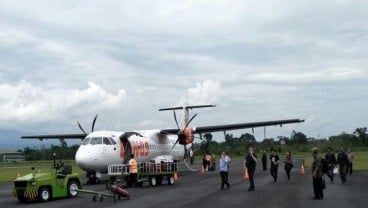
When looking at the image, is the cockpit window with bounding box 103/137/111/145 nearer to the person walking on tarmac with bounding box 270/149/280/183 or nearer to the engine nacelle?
the engine nacelle

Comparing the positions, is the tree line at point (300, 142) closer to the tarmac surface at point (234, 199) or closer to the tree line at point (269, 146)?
the tree line at point (269, 146)

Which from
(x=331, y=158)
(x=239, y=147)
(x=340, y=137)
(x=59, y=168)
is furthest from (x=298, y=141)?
(x=59, y=168)

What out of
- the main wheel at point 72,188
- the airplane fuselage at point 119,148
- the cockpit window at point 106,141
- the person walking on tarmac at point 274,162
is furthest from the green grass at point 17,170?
the person walking on tarmac at point 274,162

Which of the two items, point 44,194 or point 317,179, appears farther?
point 44,194

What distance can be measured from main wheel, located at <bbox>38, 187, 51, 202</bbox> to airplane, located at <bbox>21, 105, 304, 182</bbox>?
7.66 m

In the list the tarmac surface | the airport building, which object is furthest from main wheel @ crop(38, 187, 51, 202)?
the airport building

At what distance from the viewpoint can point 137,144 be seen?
3281cm

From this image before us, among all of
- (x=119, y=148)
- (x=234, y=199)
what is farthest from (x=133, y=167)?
(x=234, y=199)

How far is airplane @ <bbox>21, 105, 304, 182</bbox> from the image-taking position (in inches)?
1097

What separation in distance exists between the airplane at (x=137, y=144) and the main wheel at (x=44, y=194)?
7.66 meters

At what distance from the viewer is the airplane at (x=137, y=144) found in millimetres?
27859

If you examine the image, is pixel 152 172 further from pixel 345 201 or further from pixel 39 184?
pixel 345 201

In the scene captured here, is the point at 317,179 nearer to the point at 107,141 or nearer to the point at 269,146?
the point at 107,141

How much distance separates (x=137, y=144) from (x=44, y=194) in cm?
1377
